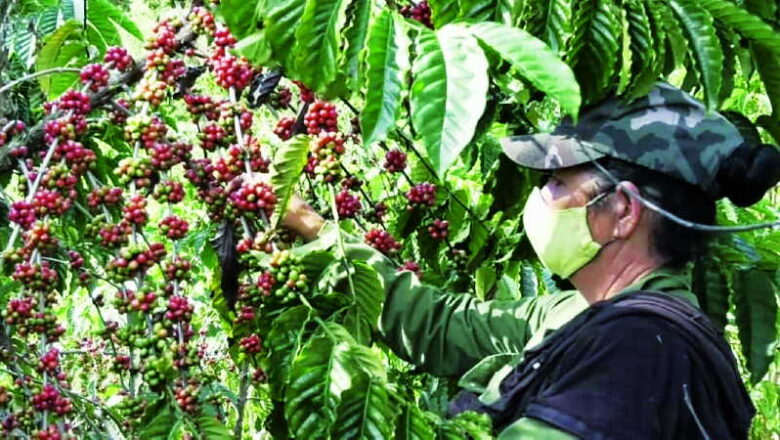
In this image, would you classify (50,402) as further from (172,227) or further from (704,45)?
(704,45)

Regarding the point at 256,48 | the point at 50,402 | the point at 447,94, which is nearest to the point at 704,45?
the point at 447,94

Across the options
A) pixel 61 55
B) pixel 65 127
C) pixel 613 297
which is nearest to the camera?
pixel 65 127

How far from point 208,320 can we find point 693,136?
2.54 meters

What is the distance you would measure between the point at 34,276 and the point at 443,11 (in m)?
0.75

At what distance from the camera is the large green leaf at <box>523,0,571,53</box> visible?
1512mm

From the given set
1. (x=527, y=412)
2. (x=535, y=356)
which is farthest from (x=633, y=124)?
(x=527, y=412)

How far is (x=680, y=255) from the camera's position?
2041mm

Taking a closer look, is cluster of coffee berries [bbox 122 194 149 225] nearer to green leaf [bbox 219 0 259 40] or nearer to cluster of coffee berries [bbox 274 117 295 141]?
green leaf [bbox 219 0 259 40]

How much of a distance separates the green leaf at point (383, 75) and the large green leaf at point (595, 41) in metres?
0.31

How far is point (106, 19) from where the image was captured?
8.79ft

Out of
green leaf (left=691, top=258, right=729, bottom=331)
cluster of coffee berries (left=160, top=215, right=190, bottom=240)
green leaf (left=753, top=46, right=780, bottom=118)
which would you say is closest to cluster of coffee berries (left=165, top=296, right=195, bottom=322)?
cluster of coffee berries (left=160, top=215, right=190, bottom=240)

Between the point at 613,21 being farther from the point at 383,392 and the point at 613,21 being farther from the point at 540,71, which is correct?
the point at 383,392

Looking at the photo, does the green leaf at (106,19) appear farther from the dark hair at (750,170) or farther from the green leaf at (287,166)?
the dark hair at (750,170)

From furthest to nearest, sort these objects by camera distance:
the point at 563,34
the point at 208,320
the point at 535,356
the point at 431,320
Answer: the point at 208,320
the point at 431,320
the point at 535,356
the point at 563,34
